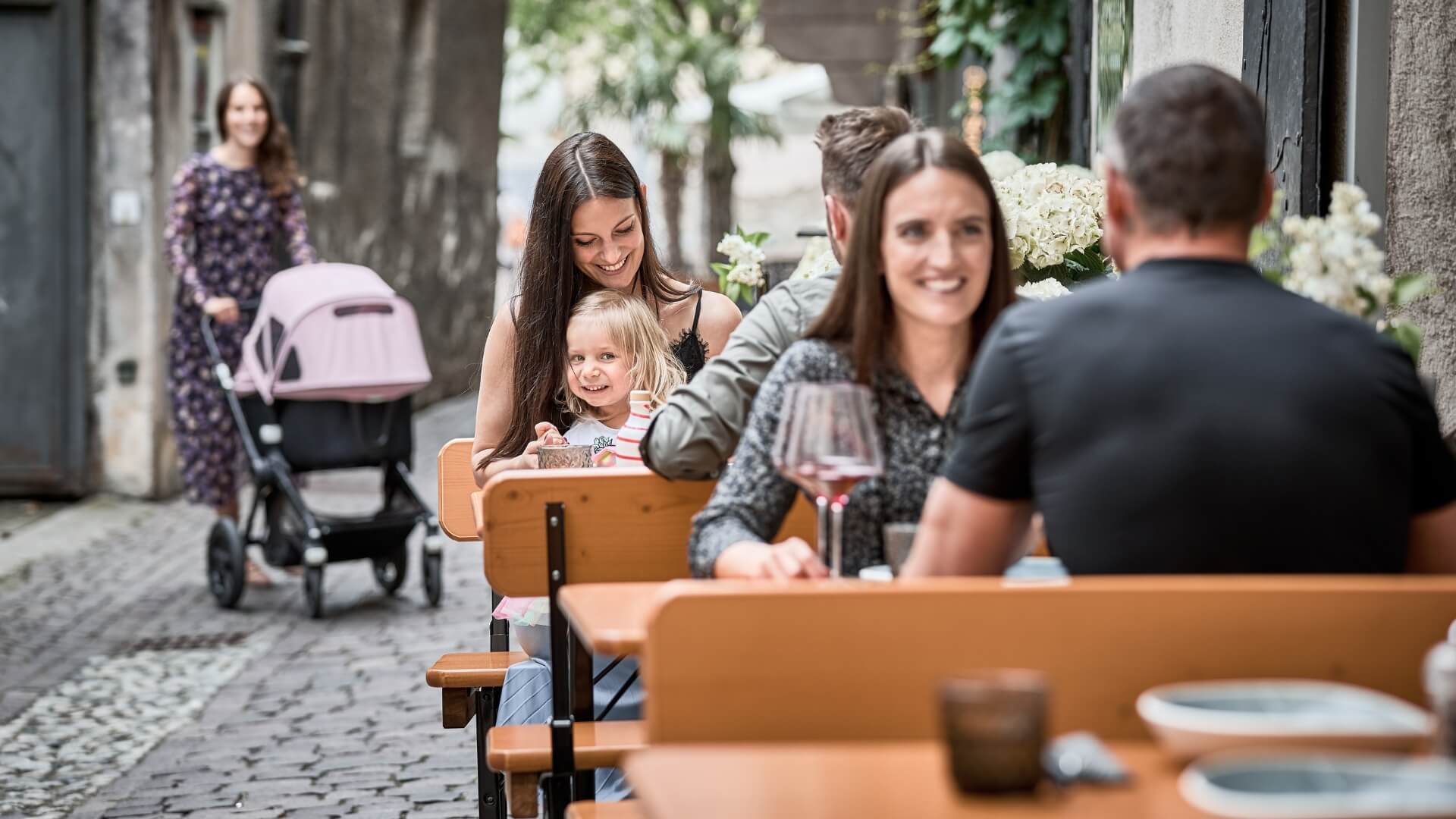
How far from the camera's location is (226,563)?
8.24 meters

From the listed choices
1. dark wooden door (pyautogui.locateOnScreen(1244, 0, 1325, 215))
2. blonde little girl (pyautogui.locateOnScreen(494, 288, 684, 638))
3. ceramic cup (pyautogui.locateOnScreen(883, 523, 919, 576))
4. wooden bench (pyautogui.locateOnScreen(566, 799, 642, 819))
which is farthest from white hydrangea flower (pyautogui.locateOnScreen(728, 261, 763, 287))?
ceramic cup (pyautogui.locateOnScreen(883, 523, 919, 576))

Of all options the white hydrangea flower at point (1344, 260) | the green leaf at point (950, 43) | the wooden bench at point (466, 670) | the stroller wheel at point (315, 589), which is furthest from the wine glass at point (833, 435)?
the green leaf at point (950, 43)

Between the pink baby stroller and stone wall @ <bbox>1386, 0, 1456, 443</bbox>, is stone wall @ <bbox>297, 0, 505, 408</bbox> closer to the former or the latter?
the pink baby stroller

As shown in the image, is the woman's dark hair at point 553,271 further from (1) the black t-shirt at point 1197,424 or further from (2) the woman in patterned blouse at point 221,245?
(2) the woman in patterned blouse at point 221,245

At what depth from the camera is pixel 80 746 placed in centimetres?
585

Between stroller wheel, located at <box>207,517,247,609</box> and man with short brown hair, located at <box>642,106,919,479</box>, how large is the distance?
5059 millimetres

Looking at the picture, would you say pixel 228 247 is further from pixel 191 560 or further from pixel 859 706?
pixel 859 706

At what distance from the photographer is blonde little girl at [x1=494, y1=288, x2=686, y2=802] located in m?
4.04

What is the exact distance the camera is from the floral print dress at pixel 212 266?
8.98 meters

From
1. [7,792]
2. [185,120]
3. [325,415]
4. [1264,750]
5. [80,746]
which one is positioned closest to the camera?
[1264,750]

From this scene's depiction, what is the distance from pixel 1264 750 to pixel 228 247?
7.87 metres

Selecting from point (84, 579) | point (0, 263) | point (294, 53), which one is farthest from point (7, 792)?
point (294, 53)

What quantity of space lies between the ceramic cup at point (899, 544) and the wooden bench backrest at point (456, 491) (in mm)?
1842

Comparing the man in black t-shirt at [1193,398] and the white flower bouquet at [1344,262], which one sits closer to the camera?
the man in black t-shirt at [1193,398]
